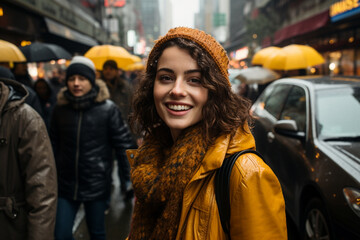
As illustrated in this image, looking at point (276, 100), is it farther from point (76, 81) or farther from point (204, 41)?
point (204, 41)

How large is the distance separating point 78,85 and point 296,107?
2796 mm

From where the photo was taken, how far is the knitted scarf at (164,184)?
141 cm

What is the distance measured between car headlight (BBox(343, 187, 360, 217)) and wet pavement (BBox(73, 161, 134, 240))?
8.63 feet

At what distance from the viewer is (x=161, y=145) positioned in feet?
6.03

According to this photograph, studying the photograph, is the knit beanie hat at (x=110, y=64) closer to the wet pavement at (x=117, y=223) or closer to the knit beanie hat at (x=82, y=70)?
the wet pavement at (x=117, y=223)

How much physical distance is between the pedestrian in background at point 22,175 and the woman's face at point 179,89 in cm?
118

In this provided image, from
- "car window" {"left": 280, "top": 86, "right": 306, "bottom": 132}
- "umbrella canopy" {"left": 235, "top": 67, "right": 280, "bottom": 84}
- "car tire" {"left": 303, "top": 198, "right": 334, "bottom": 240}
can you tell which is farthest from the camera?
"umbrella canopy" {"left": 235, "top": 67, "right": 280, "bottom": 84}

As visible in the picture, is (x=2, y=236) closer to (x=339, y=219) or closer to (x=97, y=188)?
(x=97, y=188)

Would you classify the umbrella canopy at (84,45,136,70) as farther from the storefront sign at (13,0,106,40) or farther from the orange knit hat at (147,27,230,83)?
the orange knit hat at (147,27,230,83)

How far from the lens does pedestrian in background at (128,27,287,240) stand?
1.25 meters

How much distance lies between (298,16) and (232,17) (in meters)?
56.1

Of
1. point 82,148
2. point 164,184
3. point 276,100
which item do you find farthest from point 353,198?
point 276,100

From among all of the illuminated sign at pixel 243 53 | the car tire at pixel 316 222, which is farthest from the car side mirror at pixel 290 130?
the illuminated sign at pixel 243 53

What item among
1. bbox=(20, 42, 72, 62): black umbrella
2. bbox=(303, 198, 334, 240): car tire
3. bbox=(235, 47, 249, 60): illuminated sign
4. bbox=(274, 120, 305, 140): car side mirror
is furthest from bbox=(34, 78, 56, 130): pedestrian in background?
bbox=(235, 47, 249, 60): illuminated sign
